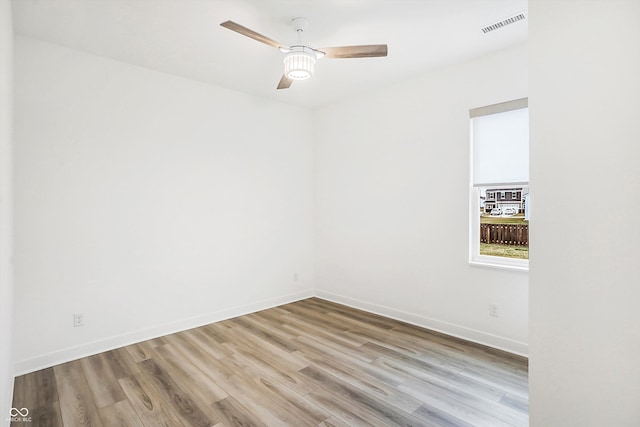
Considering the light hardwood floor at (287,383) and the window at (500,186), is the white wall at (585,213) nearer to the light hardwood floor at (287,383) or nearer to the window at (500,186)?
the light hardwood floor at (287,383)

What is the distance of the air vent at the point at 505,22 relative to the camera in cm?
251

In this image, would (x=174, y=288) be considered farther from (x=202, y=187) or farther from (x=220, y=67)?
(x=220, y=67)

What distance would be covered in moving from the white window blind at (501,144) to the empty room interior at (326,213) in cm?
2

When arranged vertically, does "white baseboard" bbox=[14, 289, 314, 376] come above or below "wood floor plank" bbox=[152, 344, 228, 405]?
above

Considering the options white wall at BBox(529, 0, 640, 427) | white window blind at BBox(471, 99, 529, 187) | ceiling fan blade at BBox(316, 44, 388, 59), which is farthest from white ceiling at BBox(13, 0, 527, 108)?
white wall at BBox(529, 0, 640, 427)

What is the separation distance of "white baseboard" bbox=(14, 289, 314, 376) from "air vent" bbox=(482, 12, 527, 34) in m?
3.87

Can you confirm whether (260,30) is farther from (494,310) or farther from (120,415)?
(494,310)

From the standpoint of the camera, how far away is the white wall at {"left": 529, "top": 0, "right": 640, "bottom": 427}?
4.39ft

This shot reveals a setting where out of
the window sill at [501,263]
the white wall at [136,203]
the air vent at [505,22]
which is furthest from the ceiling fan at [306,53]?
the window sill at [501,263]

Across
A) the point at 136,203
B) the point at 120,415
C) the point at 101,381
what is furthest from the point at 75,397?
the point at 136,203

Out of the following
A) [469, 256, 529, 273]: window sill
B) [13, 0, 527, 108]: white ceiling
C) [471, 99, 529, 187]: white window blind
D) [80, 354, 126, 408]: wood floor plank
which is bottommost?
[80, 354, 126, 408]: wood floor plank

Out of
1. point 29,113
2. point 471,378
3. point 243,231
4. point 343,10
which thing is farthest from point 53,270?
point 471,378

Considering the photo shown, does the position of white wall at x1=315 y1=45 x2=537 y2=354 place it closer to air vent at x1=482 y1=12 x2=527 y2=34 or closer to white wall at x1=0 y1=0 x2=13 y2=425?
air vent at x1=482 y1=12 x2=527 y2=34

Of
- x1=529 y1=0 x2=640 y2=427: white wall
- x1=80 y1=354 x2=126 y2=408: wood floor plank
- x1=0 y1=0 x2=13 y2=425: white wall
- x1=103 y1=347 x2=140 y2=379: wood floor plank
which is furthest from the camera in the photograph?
x1=103 y1=347 x2=140 y2=379: wood floor plank
